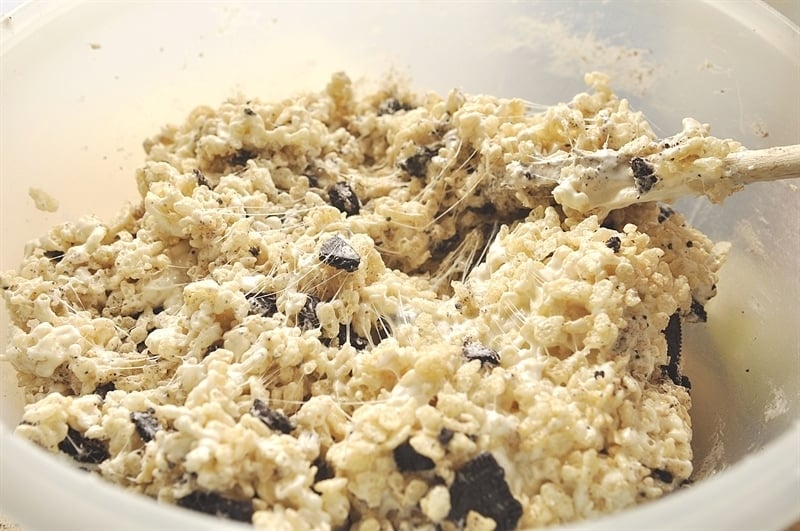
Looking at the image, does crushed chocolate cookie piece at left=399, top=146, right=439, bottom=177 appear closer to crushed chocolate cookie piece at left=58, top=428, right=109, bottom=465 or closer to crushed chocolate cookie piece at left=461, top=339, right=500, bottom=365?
crushed chocolate cookie piece at left=461, top=339, right=500, bottom=365

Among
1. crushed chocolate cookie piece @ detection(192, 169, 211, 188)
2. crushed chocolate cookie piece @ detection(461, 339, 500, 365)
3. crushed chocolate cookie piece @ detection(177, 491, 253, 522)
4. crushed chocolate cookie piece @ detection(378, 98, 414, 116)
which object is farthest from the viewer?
crushed chocolate cookie piece @ detection(378, 98, 414, 116)

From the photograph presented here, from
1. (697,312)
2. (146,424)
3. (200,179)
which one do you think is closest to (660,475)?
(697,312)

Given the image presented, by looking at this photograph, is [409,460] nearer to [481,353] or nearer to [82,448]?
[481,353]

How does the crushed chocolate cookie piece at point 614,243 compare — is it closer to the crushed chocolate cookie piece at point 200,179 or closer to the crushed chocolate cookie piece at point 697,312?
the crushed chocolate cookie piece at point 697,312

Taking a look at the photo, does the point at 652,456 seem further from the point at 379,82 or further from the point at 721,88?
the point at 379,82

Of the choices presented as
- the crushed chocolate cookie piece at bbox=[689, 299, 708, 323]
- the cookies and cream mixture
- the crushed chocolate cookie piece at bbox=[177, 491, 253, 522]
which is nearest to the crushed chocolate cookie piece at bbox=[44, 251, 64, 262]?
the cookies and cream mixture

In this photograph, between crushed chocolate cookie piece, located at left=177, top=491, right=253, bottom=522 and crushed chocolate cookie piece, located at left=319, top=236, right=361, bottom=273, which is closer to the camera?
crushed chocolate cookie piece, located at left=177, top=491, right=253, bottom=522
